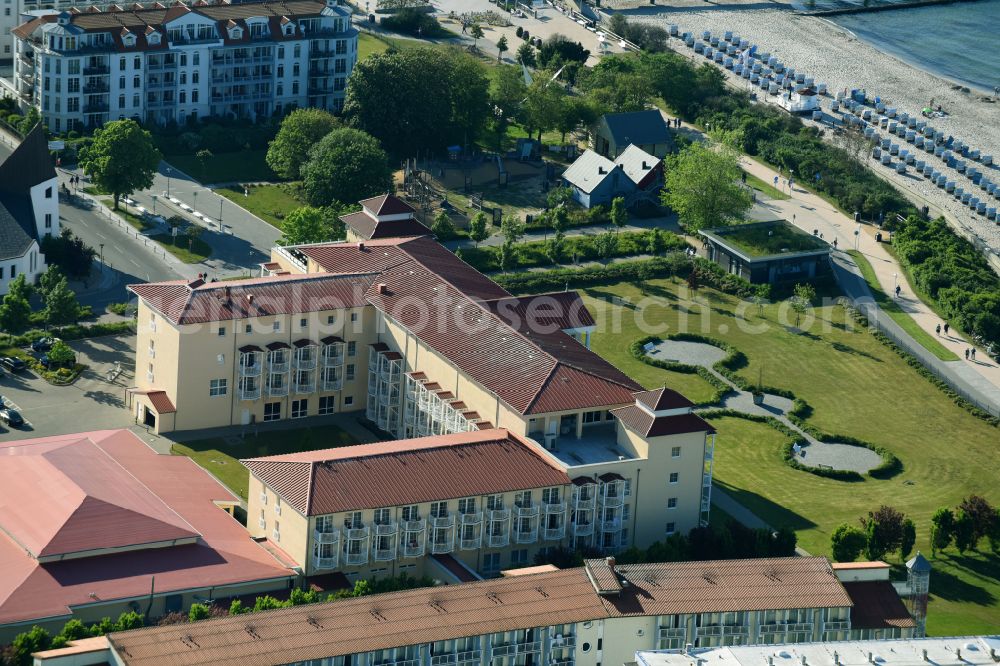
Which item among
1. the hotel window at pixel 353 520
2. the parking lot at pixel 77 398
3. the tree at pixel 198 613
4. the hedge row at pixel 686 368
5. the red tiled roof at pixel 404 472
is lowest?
the parking lot at pixel 77 398

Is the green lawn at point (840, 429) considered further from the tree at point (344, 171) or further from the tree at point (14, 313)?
the tree at point (14, 313)

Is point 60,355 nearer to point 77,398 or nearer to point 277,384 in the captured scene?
point 77,398

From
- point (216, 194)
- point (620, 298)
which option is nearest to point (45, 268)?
point (216, 194)

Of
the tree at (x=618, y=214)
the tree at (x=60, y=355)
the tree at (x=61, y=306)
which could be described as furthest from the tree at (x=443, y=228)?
the tree at (x=60, y=355)

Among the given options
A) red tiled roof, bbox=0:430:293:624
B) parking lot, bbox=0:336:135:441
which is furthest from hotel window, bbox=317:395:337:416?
red tiled roof, bbox=0:430:293:624

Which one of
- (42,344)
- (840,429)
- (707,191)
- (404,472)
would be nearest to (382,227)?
(42,344)

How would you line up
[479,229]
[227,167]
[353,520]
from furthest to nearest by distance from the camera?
1. [227,167]
2. [479,229]
3. [353,520]
